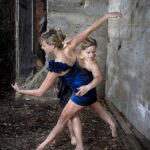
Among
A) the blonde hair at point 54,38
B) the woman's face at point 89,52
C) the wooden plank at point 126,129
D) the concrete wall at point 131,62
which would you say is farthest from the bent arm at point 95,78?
the wooden plank at point 126,129

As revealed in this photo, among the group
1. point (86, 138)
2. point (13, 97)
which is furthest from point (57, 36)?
point (13, 97)

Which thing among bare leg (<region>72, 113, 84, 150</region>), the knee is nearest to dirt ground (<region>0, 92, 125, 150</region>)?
bare leg (<region>72, 113, 84, 150</region>)

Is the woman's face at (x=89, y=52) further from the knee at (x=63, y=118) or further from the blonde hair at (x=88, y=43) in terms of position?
the knee at (x=63, y=118)

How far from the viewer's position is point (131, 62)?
12.1 feet

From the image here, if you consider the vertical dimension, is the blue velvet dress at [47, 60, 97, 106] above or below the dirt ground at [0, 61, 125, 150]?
above

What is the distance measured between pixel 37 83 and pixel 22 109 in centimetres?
64

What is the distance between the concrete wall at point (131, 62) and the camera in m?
3.14

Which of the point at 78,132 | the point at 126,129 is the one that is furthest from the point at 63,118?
the point at 126,129

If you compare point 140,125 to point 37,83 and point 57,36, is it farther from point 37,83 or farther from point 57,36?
point 37,83

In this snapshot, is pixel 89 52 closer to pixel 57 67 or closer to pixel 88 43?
pixel 88 43

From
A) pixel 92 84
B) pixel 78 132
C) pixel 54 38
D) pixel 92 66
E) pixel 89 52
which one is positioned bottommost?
pixel 78 132

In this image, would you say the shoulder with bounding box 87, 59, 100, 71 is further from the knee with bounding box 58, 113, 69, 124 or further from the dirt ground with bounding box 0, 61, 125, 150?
the dirt ground with bounding box 0, 61, 125, 150

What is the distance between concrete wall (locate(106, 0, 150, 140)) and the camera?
3141mm

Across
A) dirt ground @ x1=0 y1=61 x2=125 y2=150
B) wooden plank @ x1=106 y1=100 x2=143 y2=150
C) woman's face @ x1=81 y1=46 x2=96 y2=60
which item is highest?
woman's face @ x1=81 y1=46 x2=96 y2=60
